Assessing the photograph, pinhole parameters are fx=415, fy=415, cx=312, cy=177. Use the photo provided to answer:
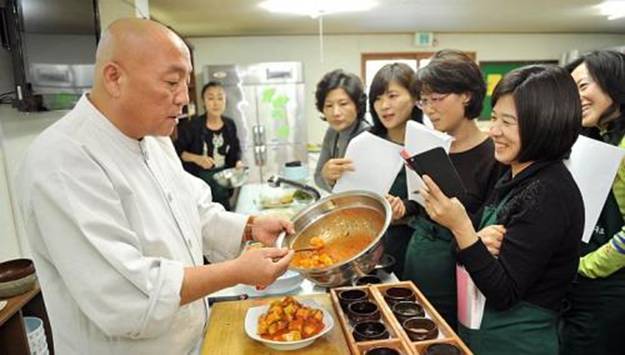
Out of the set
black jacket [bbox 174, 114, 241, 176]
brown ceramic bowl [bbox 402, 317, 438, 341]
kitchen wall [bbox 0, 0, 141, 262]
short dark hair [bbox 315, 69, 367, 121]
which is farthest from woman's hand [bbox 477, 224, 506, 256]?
black jacket [bbox 174, 114, 241, 176]

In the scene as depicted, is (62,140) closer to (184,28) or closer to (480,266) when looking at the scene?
(480,266)

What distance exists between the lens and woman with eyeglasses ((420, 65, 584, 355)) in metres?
1.05

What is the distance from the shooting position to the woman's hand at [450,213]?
1090mm

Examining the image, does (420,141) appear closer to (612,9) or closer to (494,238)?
(494,238)

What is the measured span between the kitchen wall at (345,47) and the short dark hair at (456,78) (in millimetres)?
4447

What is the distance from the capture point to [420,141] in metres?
1.42

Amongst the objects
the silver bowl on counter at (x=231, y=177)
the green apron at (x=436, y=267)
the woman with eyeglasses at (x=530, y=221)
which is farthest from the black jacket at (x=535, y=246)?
the silver bowl on counter at (x=231, y=177)

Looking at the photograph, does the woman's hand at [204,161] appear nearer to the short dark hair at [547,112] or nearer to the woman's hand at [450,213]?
the woman's hand at [450,213]

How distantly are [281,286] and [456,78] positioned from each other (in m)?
0.96

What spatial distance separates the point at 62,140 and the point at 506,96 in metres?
1.12

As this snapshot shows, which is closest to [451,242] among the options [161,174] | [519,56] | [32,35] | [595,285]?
[595,285]

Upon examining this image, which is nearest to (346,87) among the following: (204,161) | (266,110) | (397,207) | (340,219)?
(397,207)

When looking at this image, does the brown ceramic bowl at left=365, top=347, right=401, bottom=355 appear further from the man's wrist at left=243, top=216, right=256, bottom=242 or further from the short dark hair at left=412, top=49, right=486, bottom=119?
the short dark hair at left=412, top=49, right=486, bottom=119

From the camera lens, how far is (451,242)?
57.8 inches
